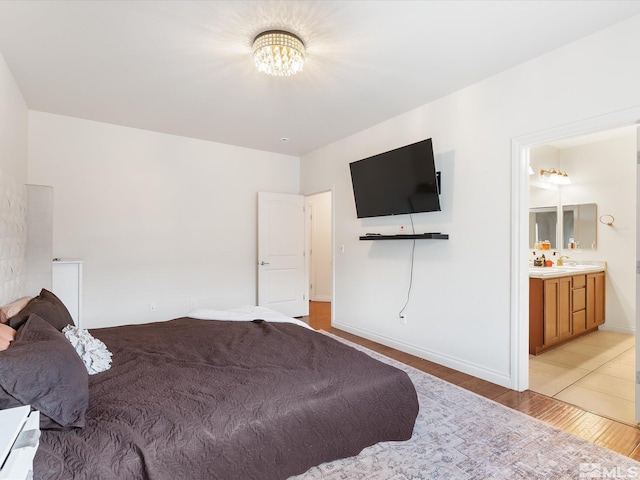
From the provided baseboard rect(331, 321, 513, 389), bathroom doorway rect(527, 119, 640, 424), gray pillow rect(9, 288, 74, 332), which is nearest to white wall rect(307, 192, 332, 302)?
baseboard rect(331, 321, 513, 389)

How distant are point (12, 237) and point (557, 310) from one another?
5191mm

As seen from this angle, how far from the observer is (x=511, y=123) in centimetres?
267

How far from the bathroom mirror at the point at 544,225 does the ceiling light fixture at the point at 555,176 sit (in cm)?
40

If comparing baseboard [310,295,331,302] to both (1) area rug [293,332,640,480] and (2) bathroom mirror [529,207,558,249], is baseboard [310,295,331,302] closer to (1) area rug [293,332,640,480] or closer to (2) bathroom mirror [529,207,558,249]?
(2) bathroom mirror [529,207,558,249]

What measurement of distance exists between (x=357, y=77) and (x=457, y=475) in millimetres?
2816

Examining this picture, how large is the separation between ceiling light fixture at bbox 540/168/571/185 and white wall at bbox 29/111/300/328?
405 centimetres

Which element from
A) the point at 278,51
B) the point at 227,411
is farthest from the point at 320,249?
the point at 227,411

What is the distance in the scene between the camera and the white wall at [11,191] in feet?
7.98

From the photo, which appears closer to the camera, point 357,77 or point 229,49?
point 229,49

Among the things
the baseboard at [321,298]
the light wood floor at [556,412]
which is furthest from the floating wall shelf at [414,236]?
the baseboard at [321,298]

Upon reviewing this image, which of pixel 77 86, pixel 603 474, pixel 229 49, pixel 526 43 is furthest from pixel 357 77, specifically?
pixel 603 474

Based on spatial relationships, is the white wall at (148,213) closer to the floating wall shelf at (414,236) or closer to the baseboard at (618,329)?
the floating wall shelf at (414,236)

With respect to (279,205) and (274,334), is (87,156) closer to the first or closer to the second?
(279,205)

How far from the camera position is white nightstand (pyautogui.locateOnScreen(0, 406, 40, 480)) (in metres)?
0.79
